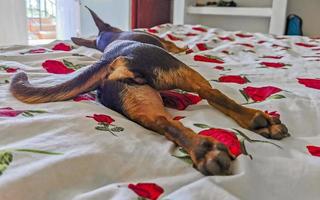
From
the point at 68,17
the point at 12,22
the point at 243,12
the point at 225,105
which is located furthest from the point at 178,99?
the point at 68,17

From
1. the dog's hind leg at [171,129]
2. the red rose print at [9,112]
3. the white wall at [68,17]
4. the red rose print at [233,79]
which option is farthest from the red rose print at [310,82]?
the white wall at [68,17]

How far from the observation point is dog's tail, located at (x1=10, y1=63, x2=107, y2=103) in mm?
694

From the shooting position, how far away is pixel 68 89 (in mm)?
708

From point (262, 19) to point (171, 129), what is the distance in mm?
2867

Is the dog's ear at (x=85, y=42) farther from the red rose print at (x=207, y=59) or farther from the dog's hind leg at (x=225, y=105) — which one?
the dog's hind leg at (x=225, y=105)

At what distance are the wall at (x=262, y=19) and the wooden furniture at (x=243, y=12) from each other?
13 centimetres

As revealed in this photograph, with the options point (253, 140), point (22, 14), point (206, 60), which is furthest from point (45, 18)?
point (253, 140)

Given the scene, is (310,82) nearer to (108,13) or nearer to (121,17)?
(121,17)

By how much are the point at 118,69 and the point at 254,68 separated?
651 millimetres

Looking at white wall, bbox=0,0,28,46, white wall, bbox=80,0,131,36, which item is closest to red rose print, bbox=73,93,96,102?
white wall, bbox=0,0,28,46

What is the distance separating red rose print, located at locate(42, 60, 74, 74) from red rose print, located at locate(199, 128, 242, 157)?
1.85 feet

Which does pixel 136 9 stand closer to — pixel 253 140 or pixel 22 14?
pixel 22 14

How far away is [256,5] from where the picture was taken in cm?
317

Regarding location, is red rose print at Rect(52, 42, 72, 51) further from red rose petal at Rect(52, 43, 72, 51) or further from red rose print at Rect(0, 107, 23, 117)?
red rose print at Rect(0, 107, 23, 117)
